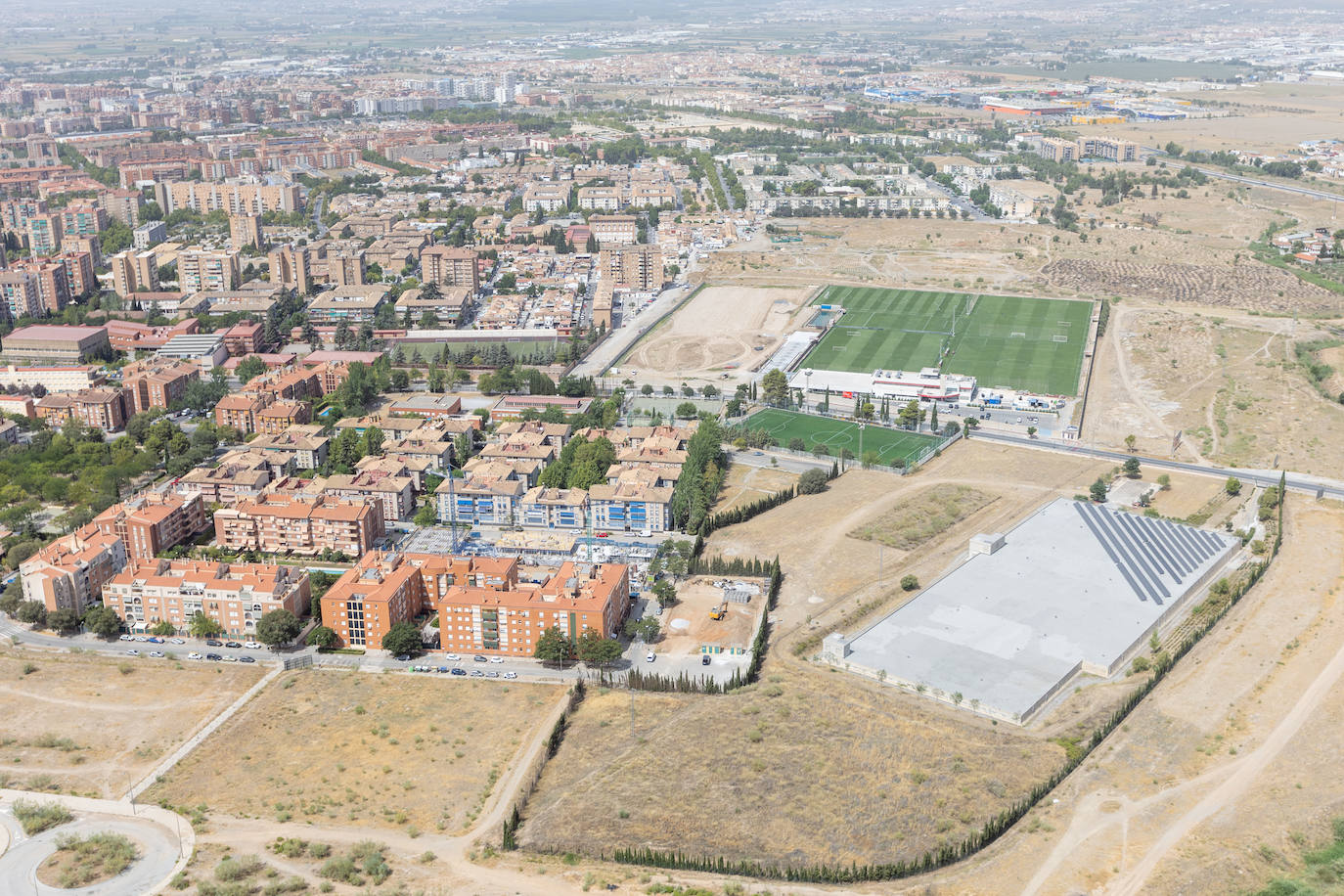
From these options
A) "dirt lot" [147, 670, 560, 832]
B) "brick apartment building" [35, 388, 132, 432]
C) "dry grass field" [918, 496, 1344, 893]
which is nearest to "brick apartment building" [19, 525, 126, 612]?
"dirt lot" [147, 670, 560, 832]

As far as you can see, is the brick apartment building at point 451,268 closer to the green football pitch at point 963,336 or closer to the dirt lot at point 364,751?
the green football pitch at point 963,336

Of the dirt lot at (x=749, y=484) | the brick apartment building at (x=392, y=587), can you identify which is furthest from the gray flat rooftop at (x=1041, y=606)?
the brick apartment building at (x=392, y=587)

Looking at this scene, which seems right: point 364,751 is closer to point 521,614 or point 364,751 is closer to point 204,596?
point 521,614

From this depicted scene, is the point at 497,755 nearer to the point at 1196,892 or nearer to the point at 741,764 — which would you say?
the point at 741,764

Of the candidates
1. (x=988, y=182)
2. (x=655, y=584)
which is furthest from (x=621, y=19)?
(x=655, y=584)

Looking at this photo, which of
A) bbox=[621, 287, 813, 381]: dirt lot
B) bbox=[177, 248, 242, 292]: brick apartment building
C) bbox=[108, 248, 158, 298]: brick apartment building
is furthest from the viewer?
bbox=[177, 248, 242, 292]: brick apartment building

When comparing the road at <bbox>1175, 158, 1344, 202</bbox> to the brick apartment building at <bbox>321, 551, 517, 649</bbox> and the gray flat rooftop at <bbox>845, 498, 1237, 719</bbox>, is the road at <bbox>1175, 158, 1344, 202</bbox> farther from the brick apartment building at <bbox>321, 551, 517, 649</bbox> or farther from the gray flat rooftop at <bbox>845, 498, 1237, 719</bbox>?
the brick apartment building at <bbox>321, 551, 517, 649</bbox>

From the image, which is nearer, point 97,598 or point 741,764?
point 741,764
